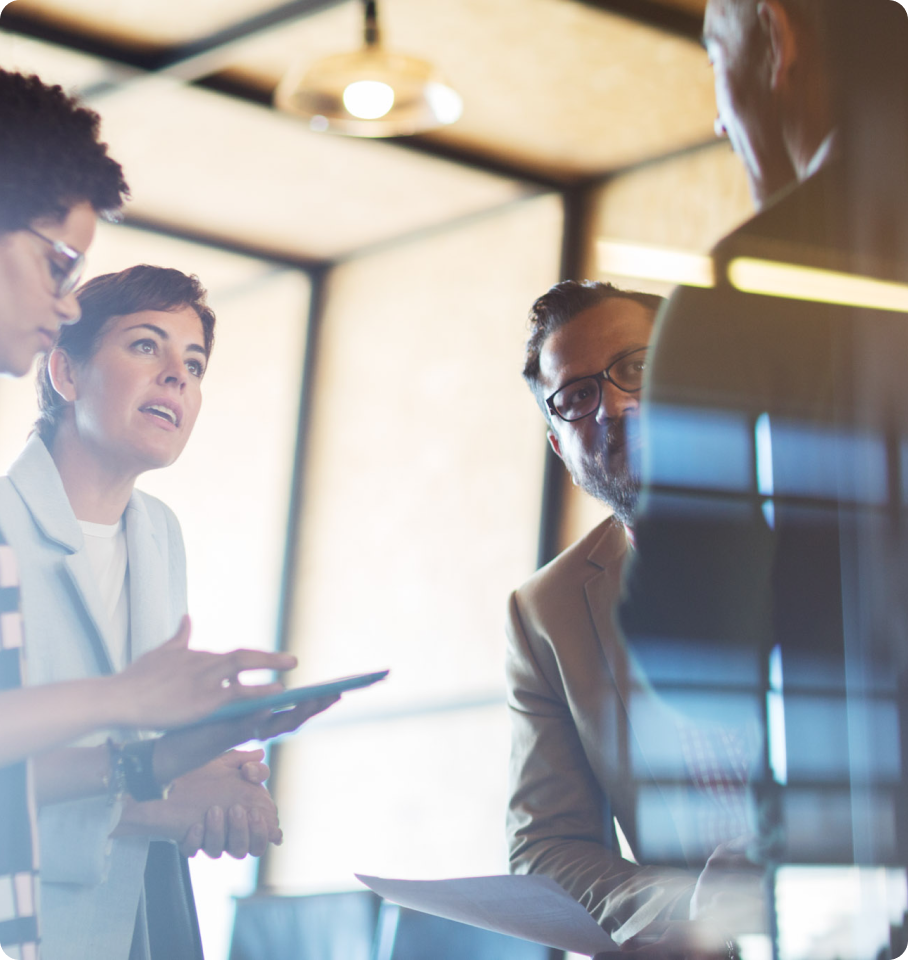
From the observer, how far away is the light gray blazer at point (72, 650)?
1.08 metres

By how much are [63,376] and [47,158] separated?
0.85 ft

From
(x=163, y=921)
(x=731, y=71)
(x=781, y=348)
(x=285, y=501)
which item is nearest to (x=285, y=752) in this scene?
(x=163, y=921)

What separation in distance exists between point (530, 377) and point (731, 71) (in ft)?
1.77

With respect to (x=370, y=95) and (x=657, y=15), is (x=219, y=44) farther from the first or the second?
(x=657, y=15)

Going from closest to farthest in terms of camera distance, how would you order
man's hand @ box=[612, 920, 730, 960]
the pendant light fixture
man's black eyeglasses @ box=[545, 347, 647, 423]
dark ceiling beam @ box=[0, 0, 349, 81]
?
man's hand @ box=[612, 920, 730, 960] → dark ceiling beam @ box=[0, 0, 349, 81] → the pendant light fixture → man's black eyeglasses @ box=[545, 347, 647, 423]

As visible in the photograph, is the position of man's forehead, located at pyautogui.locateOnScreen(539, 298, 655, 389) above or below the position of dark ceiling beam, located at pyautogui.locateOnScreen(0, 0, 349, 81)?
A: below

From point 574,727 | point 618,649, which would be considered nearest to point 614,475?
point 618,649

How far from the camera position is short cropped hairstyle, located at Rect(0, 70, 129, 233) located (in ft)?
3.78

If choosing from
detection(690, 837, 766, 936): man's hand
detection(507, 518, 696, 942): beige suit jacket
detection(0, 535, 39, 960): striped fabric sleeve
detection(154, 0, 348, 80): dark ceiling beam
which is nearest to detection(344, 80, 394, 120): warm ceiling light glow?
detection(154, 0, 348, 80): dark ceiling beam

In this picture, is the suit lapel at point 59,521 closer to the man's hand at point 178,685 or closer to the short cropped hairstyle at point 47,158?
the man's hand at point 178,685

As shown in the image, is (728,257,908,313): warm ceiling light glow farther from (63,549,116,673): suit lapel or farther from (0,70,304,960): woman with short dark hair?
(63,549,116,673): suit lapel

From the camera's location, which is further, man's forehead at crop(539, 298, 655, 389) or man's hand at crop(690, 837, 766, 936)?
man's forehead at crop(539, 298, 655, 389)

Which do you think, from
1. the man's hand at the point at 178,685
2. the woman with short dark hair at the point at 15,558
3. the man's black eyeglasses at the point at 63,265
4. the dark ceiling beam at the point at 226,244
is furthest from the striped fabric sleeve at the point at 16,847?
the dark ceiling beam at the point at 226,244

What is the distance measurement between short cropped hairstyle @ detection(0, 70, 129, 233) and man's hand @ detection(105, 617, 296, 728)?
52cm
